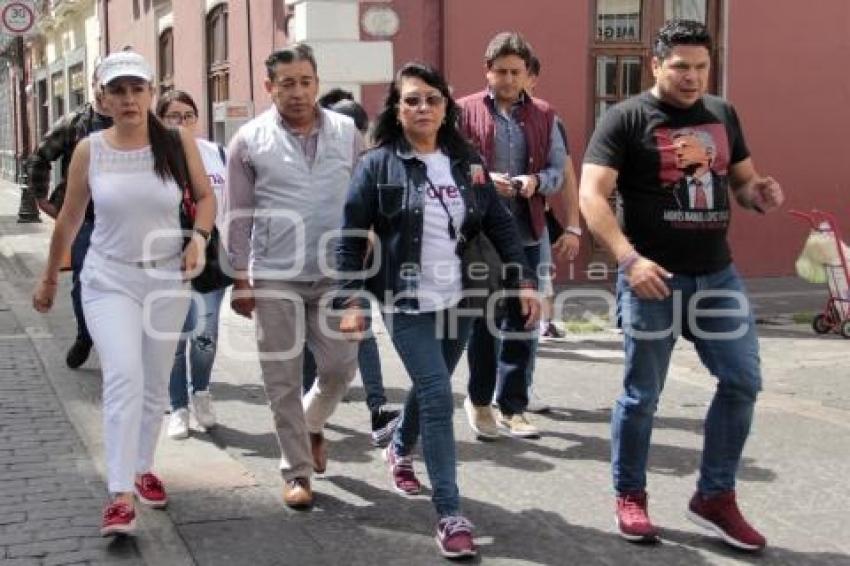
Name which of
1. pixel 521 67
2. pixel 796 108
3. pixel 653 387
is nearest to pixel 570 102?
pixel 796 108

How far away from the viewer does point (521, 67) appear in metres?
5.73

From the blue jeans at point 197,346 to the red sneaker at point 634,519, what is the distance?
2.58 metres

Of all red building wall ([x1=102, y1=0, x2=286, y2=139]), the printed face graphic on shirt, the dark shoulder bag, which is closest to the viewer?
the printed face graphic on shirt

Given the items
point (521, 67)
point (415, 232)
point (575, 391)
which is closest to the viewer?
point (415, 232)

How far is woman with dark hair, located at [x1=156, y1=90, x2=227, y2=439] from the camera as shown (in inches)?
230

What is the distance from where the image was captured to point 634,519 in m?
4.30

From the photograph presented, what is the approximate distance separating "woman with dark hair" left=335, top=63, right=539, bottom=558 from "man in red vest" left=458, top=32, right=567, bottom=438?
1.28 meters

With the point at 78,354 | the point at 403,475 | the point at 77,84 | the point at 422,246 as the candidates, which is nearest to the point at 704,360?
the point at 422,246

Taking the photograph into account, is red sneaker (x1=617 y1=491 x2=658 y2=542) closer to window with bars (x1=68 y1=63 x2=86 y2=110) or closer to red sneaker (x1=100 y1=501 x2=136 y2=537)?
red sneaker (x1=100 y1=501 x2=136 y2=537)

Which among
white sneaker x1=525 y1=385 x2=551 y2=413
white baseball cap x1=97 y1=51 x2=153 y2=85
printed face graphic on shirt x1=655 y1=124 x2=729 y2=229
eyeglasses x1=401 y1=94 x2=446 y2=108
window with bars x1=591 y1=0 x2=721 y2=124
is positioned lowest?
white sneaker x1=525 y1=385 x2=551 y2=413

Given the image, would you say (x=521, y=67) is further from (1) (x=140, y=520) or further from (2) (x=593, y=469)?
(1) (x=140, y=520)

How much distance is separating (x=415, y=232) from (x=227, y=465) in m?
1.76

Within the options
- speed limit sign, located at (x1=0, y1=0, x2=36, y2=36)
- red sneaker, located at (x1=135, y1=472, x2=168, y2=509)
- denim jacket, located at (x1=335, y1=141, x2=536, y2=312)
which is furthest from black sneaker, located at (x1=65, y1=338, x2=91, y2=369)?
speed limit sign, located at (x1=0, y1=0, x2=36, y2=36)

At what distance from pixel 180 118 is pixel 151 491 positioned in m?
2.05
